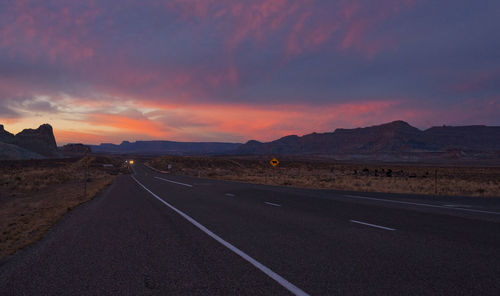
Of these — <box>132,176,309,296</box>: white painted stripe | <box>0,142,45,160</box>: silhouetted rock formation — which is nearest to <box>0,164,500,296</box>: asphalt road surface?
<box>132,176,309,296</box>: white painted stripe

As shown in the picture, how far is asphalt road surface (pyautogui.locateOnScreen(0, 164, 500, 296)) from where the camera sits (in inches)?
195

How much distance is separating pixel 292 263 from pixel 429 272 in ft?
6.77

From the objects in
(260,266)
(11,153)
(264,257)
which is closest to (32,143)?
(11,153)

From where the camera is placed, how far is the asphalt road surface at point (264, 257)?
4.96 m

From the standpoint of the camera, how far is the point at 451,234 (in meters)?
8.33

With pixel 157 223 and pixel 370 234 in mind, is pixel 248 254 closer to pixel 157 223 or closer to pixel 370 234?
pixel 370 234

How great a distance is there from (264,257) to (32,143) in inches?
6867

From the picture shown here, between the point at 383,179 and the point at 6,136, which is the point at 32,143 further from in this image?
the point at 383,179

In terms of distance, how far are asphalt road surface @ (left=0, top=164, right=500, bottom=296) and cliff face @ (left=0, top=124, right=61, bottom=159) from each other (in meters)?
131

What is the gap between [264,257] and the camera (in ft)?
21.2

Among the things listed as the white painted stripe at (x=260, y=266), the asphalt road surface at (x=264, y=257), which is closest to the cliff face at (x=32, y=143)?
the asphalt road surface at (x=264, y=257)

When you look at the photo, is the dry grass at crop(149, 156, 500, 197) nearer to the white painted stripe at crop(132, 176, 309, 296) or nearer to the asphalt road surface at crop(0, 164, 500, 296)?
the asphalt road surface at crop(0, 164, 500, 296)

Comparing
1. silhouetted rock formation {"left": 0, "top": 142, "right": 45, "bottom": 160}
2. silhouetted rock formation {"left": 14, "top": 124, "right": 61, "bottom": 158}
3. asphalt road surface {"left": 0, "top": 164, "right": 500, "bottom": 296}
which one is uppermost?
silhouetted rock formation {"left": 14, "top": 124, "right": 61, "bottom": 158}

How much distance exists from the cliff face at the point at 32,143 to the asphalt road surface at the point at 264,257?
5143 inches
